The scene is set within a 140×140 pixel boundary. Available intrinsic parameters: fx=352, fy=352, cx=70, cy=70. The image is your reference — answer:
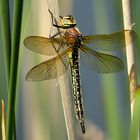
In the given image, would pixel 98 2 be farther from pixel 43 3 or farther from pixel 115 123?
pixel 115 123

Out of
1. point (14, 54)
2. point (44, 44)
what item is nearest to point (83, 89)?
point (44, 44)

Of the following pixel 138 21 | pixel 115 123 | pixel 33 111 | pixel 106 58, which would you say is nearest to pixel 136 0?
pixel 138 21

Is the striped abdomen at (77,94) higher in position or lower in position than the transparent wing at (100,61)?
lower

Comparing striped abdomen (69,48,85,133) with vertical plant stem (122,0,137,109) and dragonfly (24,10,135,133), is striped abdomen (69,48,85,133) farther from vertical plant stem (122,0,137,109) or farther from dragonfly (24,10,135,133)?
vertical plant stem (122,0,137,109)

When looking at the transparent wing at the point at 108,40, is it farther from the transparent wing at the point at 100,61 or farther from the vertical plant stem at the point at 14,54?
the vertical plant stem at the point at 14,54

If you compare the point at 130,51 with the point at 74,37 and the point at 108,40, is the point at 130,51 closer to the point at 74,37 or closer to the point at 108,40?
the point at 108,40

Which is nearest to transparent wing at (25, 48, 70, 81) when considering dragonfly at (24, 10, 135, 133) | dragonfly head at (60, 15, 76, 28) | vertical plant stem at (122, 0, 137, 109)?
dragonfly at (24, 10, 135, 133)

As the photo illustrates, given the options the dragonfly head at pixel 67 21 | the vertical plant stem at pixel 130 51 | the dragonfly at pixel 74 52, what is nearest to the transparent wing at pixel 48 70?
the dragonfly at pixel 74 52
